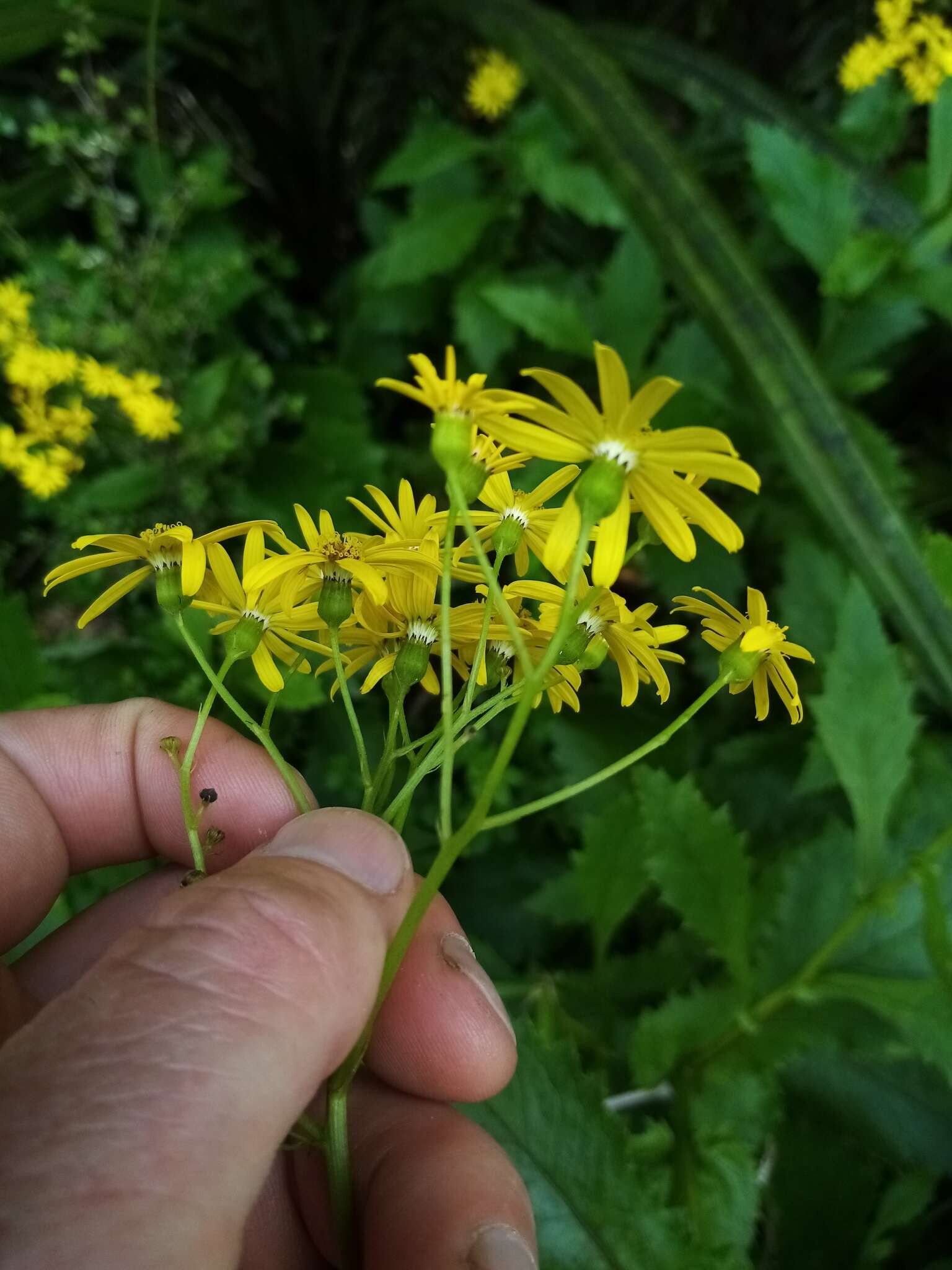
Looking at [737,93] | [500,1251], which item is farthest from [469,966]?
[737,93]

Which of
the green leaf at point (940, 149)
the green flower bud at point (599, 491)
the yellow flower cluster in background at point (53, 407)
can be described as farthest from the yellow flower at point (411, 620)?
the green leaf at point (940, 149)

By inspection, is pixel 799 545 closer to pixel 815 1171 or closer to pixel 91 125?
pixel 815 1171

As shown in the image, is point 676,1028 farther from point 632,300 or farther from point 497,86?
point 497,86

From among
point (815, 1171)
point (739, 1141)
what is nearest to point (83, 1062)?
point (739, 1141)

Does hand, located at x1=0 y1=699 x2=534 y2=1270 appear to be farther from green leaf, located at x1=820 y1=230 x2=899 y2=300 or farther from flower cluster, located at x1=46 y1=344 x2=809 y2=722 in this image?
green leaf, located at x1=820 y1=230 x2=899 y2=300

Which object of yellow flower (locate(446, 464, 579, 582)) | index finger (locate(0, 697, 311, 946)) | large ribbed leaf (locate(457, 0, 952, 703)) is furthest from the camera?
large ribbed leaf (locate(457, 0, 952, 703))

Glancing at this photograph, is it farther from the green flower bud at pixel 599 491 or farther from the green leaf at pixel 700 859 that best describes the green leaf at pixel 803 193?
the green flower bud at pixel 599 491

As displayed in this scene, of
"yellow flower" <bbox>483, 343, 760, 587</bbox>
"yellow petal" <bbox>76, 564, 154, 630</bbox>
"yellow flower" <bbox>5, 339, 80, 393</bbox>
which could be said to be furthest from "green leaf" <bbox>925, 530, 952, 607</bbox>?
"yellow flower" <bbox>5, 339, 80, 393</bbox>
